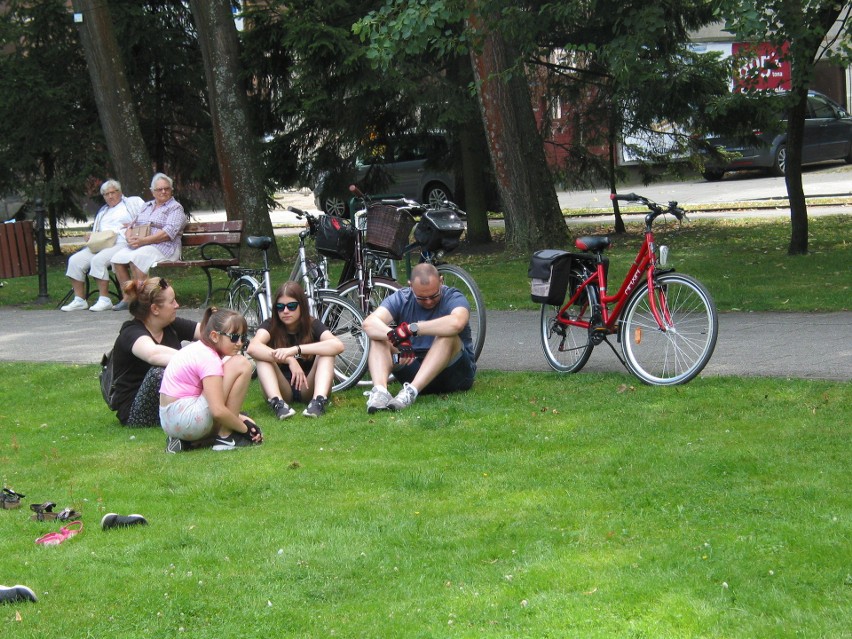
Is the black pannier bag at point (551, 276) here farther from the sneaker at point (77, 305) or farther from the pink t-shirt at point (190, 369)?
the sneaker at point (77, 305)

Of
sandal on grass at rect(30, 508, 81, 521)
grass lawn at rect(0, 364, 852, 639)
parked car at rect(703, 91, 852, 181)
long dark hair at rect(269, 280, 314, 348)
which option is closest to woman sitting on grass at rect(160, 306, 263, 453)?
grass lawn at rect(0, 364, 852, 639)

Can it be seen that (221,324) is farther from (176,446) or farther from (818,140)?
(818,140)

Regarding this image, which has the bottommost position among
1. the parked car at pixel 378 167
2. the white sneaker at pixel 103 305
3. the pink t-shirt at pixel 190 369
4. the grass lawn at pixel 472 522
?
the grass lawn at pixel 472 522

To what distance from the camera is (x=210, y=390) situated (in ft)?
23.8

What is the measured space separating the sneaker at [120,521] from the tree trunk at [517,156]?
35.3 feet

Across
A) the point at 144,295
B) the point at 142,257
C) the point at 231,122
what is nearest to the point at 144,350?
the point at 144,295

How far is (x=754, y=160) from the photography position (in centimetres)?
2927

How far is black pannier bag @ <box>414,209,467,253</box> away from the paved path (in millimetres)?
1072

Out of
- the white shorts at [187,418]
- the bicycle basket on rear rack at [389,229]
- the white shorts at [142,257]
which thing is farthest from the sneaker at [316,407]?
the white shorts at [142,257]

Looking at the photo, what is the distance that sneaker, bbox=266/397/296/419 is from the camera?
8.16 metres

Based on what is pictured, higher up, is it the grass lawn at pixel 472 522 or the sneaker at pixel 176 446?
the sneaker at pixel 176 446

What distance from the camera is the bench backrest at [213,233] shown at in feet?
46.7

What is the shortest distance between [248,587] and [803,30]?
8897 mm

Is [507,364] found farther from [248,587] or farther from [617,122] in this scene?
[617,122]
